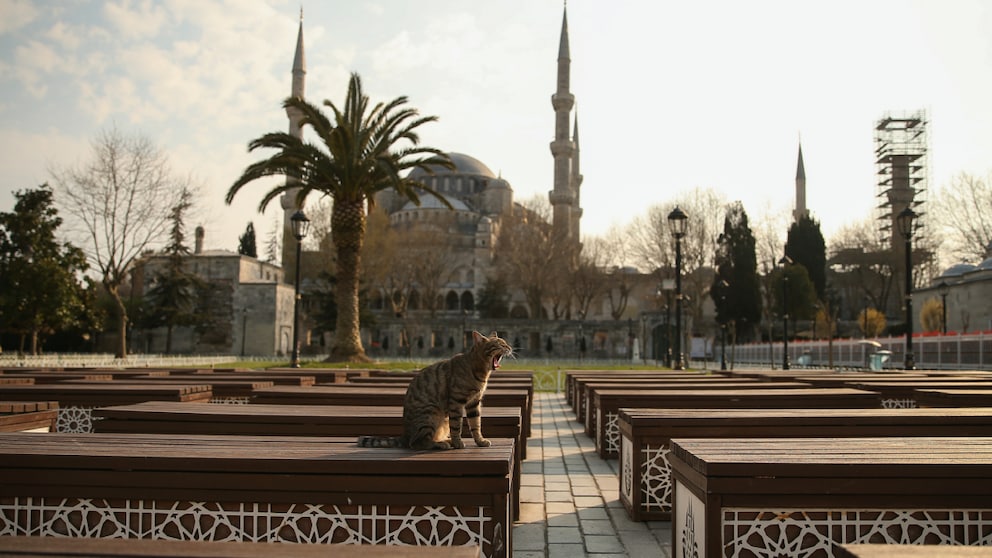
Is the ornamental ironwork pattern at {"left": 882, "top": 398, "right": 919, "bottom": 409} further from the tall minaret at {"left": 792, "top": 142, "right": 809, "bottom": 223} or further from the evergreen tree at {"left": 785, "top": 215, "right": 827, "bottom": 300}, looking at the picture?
the tall minaret at {"left": 792, "top": 142, "right": 809, "bottom": 223}

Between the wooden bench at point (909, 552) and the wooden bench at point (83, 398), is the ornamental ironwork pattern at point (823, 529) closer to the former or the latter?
the wooden bench at point (909, 552)

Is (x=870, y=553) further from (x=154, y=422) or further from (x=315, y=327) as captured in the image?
(x=315, y=327)

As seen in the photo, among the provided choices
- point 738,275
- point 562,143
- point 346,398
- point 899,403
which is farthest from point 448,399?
point 562,143

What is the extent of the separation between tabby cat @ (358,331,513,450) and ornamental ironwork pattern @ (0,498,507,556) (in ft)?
1.52

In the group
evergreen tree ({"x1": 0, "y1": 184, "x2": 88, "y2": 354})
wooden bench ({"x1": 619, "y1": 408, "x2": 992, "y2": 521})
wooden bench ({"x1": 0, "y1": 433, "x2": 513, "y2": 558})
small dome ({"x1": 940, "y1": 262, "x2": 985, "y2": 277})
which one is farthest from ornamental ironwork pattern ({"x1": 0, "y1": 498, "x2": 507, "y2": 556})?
small dome ({"x1": 940, "y1": 262, "x2": 985, "y2": 277})

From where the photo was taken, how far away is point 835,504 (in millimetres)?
3197

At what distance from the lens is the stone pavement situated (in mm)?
4883

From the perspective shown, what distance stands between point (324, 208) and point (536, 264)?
15.8 m

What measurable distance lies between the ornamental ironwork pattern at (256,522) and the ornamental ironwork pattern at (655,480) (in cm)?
236

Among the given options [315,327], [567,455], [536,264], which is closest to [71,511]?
[567,455]

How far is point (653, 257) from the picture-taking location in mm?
52625

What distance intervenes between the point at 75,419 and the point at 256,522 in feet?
17.4

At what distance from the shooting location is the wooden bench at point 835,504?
3197 millimetres

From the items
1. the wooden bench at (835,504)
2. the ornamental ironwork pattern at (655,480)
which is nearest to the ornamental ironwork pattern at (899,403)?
the ornamental ironwork pattern at (655,480)
